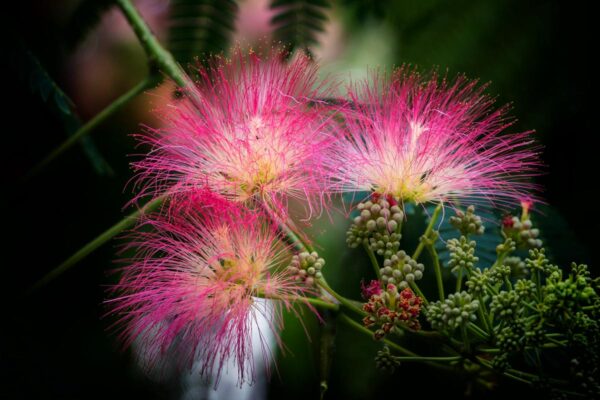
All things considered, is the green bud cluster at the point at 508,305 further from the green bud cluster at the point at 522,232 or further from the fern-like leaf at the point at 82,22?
the fern-like leaf at the point at 82,22

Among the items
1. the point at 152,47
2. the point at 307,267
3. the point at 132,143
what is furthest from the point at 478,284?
the point at 132,143

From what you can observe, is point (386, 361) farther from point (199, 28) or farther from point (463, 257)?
point (199, 28)

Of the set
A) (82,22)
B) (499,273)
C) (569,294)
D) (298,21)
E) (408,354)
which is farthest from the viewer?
(82,22)

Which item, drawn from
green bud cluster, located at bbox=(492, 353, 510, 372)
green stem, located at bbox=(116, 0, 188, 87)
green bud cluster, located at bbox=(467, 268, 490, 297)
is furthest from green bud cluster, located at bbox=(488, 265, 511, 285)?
green stem, located at bbox=(116, 0, 188, 87)

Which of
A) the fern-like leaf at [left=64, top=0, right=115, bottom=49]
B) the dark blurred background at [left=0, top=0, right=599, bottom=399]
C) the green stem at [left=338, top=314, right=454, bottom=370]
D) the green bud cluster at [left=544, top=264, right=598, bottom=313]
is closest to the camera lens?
the green bud cluster at [left=544, top=264, right=598, bottom=313]

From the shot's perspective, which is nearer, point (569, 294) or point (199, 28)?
point (569, 294)

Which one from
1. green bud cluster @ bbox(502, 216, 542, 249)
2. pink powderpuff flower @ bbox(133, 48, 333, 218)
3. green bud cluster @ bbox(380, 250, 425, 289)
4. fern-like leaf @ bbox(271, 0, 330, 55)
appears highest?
fern-like leaf @ bbox(271, 0, 330, 55)

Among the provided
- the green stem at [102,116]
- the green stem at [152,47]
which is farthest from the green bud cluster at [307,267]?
the green stem at [102,116]

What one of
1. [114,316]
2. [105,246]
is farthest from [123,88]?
[114,316]

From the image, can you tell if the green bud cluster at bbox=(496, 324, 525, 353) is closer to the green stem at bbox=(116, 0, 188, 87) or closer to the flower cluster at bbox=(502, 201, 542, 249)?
the flower cluster at bbox=(502, 201, 542, 249)
